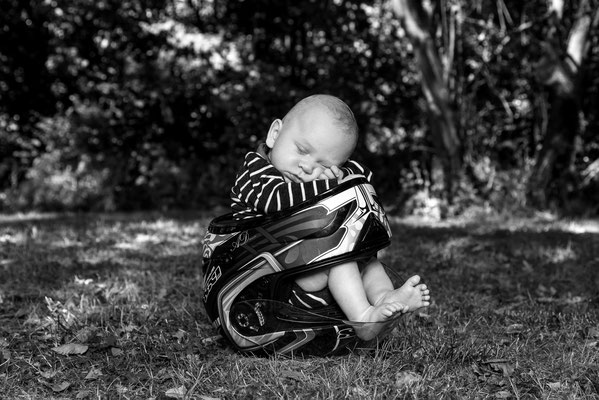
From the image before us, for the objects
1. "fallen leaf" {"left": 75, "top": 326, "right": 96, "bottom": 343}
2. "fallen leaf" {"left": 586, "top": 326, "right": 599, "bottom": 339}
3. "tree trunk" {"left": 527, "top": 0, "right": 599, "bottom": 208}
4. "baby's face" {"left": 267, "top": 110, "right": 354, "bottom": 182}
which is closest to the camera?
"baby's face" {"left": 267, "top": 110, "right": 354, "bottom": 182}

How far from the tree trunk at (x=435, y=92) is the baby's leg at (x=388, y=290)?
6.15 meters

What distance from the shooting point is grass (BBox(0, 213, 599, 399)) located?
7.72 feet

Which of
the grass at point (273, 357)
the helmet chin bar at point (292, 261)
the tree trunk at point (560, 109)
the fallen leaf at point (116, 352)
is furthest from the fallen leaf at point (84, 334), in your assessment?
the tree trunk at point (560, 109)

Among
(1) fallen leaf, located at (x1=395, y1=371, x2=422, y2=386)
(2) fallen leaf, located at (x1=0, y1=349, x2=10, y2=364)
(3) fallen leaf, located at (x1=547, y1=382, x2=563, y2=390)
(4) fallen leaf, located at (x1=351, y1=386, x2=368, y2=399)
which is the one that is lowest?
(3) fallen leaf, located at (x1=547, y1=382, x2=563, y2=390)

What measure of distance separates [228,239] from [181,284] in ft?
4.42

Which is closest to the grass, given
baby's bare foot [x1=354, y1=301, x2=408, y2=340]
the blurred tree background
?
baby's bare foot [x1=354, y1=301, x2=408, y2=340]

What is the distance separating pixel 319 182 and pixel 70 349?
1.23 meters

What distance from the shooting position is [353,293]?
2.55 meters

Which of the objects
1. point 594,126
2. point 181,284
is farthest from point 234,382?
point 594,126

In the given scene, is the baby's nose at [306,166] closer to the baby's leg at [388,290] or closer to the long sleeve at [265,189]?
the long sleeve at [265,189]

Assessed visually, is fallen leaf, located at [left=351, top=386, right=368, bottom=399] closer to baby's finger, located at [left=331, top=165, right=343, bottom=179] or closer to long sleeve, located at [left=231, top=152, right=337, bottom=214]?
long sleeve, located at [left=231, top=152, right=337, bottom=214]

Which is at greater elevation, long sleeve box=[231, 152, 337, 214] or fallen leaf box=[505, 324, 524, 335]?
long sleeve box=[231, 152, 337, 214]

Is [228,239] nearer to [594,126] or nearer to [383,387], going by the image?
[383,387]

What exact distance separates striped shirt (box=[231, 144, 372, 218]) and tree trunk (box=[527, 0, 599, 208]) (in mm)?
6448
